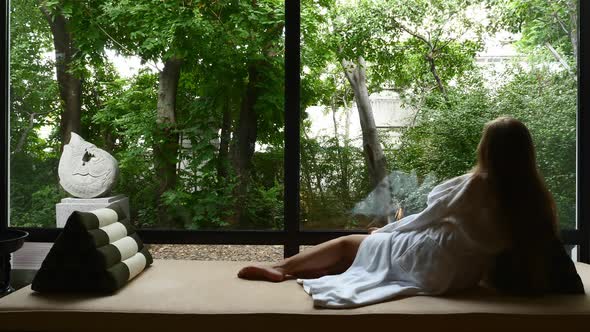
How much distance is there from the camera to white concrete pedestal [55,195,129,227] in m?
3.64

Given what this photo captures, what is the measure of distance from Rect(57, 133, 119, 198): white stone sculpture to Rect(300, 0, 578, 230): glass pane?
1.24 meters

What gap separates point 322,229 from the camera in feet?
11.9

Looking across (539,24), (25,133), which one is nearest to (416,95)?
(539,24)

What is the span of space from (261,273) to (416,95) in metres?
1.55

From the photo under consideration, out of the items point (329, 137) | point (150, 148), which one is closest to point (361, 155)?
point (329, 137)

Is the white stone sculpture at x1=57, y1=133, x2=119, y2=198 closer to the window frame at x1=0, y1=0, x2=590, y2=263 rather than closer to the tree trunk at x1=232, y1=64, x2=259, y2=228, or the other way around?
the window frame at x1=0, y1=0, x2=590, y2=263

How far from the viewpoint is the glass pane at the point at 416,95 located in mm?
3559

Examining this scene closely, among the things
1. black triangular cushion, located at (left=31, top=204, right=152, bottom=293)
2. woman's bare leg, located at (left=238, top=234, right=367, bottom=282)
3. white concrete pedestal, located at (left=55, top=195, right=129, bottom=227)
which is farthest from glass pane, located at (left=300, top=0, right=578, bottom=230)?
black triangular cushion, located at (left=31, top=204, right=152, bottom=293)

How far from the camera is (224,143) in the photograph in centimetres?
372

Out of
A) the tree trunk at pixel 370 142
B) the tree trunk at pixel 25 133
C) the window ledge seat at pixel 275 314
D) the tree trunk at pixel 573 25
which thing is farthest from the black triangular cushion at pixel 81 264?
the tree trunk at pixel 573 25

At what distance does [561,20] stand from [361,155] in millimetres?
1488

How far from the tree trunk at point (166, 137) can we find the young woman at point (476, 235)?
1.44 meters

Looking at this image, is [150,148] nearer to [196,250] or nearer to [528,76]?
[196,250]

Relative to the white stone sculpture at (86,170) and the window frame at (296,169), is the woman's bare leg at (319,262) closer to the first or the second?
the window frame at (296,169)
